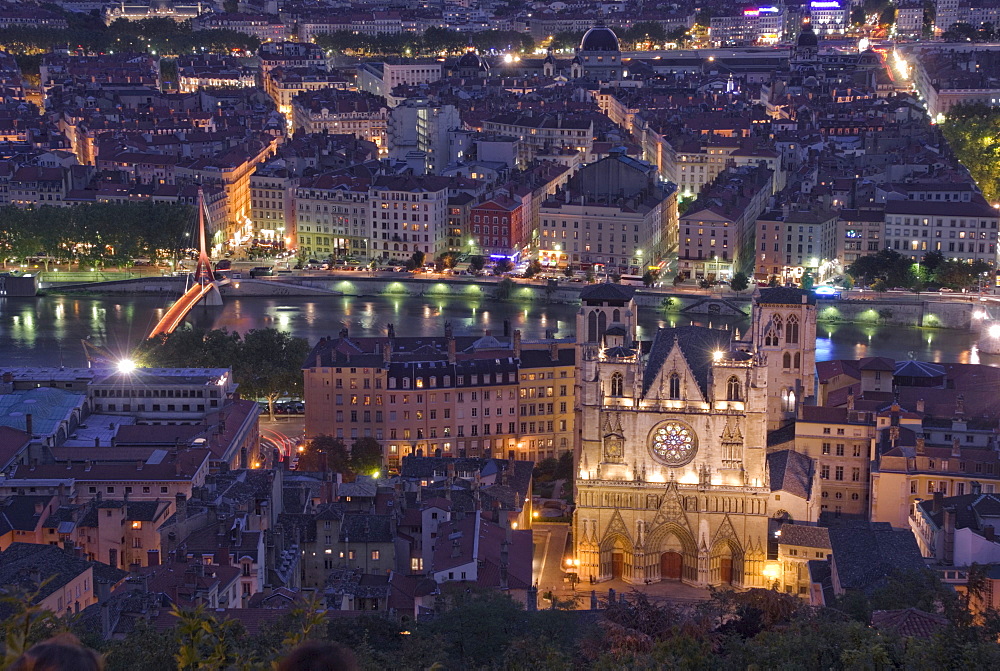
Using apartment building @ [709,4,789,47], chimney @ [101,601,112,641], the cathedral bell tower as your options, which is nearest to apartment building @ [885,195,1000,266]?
the cathedral bell tower

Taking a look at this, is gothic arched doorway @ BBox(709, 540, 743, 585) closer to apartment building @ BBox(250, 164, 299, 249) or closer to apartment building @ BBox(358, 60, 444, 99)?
apartment building @ BBox(250, 164, 299, 249)

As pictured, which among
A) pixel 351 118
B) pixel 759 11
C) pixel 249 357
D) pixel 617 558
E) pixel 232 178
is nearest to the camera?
pixel 617 558

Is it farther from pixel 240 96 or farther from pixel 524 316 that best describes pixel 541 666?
pixel 240 96

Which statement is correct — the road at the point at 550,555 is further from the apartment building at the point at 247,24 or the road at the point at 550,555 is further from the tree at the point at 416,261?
the apartment building at the point at 247,24

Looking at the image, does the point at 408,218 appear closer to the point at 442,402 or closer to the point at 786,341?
the point at 442,402

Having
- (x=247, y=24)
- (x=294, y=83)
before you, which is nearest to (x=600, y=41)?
(x=294, y=83)

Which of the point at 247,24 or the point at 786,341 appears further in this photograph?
the point at 247,24

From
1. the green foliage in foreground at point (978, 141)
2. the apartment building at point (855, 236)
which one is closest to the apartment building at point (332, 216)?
the apartment building at point (855, 236)
